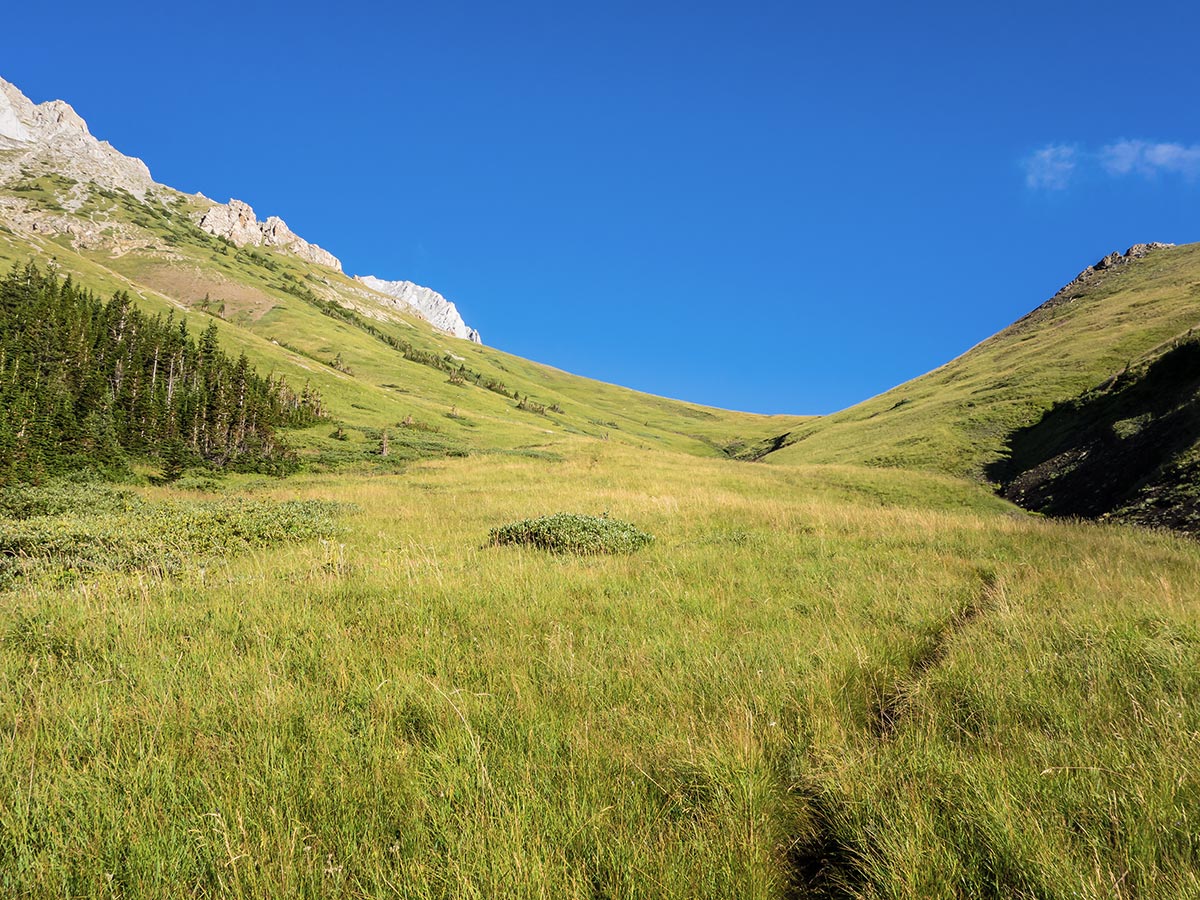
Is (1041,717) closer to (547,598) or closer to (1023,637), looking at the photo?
(1023,637)

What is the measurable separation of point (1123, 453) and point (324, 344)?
390 ft

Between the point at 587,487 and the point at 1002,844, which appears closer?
the point at 1002,844

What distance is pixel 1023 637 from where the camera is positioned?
491 centimetres

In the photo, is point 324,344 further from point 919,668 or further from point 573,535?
point 919,668

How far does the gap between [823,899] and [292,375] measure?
77564 millimetres

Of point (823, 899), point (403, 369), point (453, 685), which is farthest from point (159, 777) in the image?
point (403, 369)

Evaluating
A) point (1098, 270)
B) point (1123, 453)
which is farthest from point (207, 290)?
point (1098, 270)

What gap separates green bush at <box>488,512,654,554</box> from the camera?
32.8 ft

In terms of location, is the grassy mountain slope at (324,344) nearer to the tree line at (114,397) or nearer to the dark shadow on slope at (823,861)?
the tree line at (114,397)

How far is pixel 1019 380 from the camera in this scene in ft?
161

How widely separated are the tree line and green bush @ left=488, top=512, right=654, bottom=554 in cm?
2247

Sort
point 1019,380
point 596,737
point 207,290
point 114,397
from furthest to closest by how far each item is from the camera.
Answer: point 207,290 < point 1019,380 < point 114,397 < point 596,737

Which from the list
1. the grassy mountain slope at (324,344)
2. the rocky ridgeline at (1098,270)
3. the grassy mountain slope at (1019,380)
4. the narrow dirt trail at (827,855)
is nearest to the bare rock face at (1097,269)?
the rocky ridgeline at (1098,270)

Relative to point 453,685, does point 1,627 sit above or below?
below
